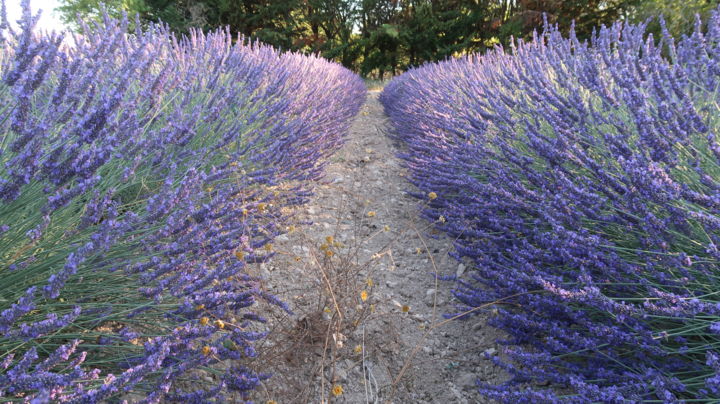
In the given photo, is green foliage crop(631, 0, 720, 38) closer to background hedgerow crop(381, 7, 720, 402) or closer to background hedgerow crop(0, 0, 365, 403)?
background hedgerow crop(381, 7, 720, 402)

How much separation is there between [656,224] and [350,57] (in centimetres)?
1787

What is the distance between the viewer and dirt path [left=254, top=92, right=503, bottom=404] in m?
1.56

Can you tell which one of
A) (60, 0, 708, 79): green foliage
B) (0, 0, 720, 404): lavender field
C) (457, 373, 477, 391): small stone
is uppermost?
(60, 0, 708, 79): green foliage

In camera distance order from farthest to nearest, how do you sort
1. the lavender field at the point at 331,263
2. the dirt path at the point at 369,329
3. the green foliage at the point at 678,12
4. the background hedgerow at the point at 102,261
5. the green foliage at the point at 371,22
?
the green foliage at the point at 371,22, the green foliage at the point at 678,12, the dirt path at the point at 369,329, the lavender field at the point at 331,263, the background hedgerow at the point at 102,261

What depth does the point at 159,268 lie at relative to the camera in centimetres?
126

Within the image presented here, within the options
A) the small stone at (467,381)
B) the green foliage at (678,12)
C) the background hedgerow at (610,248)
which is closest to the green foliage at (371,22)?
the green foliage at (678,12)

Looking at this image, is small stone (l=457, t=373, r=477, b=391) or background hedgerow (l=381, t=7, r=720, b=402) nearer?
background hedgerow (l=381, t=7, r=720, b=402)

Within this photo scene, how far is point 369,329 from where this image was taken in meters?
1.89

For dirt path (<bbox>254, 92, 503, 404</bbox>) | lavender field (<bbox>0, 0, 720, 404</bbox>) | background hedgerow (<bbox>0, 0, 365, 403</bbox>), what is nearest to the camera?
background hedgerow (<bbox>0, 0, 365, 403</bbox>)

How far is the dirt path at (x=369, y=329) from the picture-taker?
1558mm

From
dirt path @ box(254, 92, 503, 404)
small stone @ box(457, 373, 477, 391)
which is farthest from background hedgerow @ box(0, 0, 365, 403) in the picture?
small stone @ box(457, 373, 477, 391)

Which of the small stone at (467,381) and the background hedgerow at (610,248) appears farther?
the small stone at (467,381)

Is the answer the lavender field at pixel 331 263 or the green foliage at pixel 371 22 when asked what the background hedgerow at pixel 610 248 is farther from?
the green foliage at pixel 371 22

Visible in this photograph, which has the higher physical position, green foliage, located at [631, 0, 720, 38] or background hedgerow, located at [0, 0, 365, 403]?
green foliage, located at [631, 0, 720, 38]
